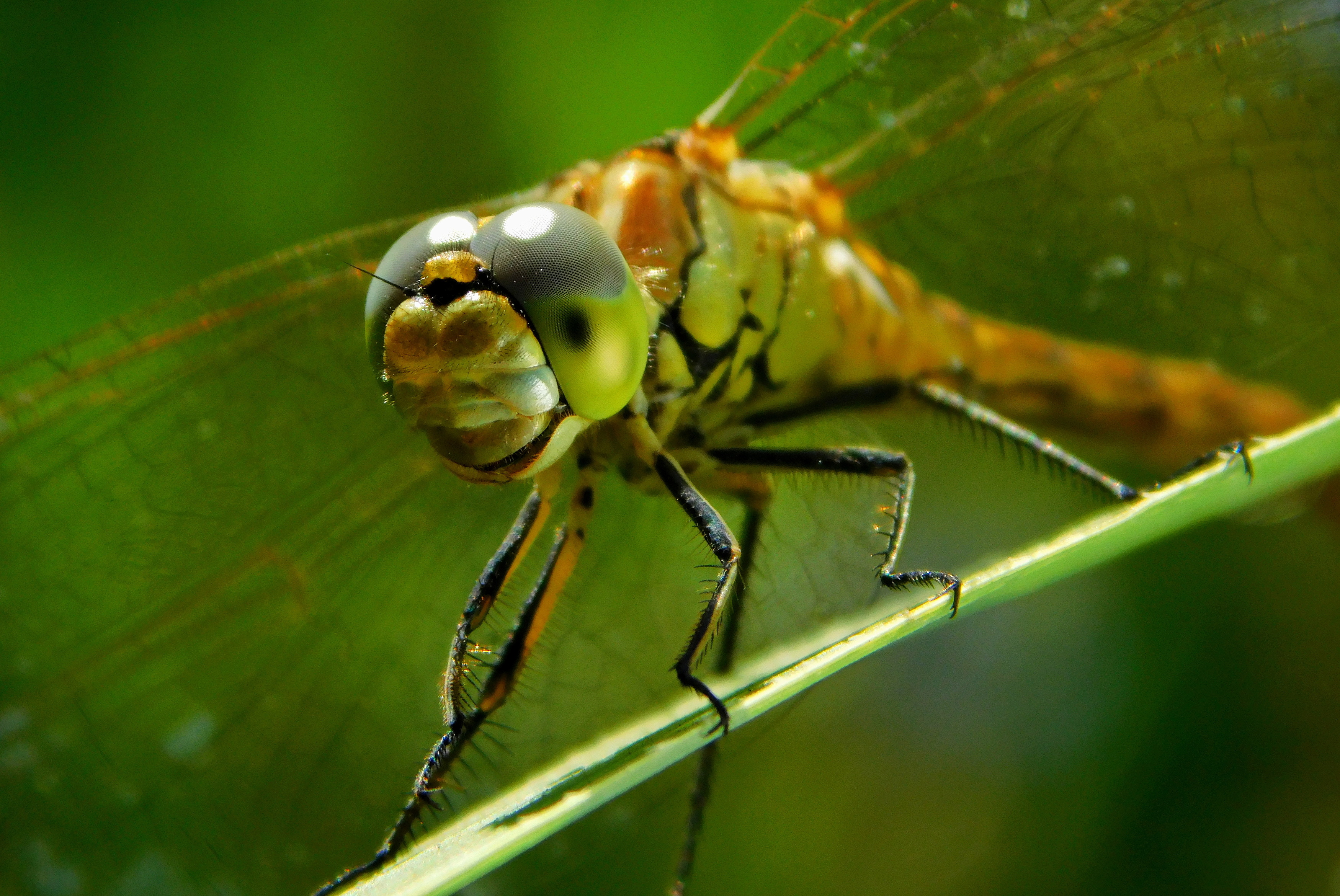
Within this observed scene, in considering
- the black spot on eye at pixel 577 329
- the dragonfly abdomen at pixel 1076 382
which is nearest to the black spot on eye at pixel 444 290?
the black spot on eye at pixel 577 329

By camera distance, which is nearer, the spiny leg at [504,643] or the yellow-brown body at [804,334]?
the spiny leg at [504,643]

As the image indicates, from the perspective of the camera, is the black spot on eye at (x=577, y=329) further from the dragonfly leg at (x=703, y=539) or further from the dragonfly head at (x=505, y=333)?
the dragonfly leg at (x=703, y=539)

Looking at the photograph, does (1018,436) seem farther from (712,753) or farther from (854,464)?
(712,753)

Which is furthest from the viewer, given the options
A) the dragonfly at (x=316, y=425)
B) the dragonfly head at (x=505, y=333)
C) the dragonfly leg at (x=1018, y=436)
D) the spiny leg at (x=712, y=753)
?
the spiny leg at (x=712, y=753)

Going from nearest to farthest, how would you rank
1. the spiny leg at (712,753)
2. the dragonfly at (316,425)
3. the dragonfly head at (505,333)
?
the dragonfly head at (505,333) → the dragonfly at (316,425) → the spiny leg at (712,753)

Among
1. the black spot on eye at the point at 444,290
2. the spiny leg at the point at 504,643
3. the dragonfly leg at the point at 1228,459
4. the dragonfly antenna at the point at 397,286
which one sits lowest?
the dragonfly leg at the point at 1228,459

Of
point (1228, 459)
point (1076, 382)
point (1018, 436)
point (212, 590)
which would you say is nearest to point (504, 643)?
point (212, 590)

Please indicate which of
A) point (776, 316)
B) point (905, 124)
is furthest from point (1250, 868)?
point (905, 124)

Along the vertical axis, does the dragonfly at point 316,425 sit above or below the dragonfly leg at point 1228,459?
above
